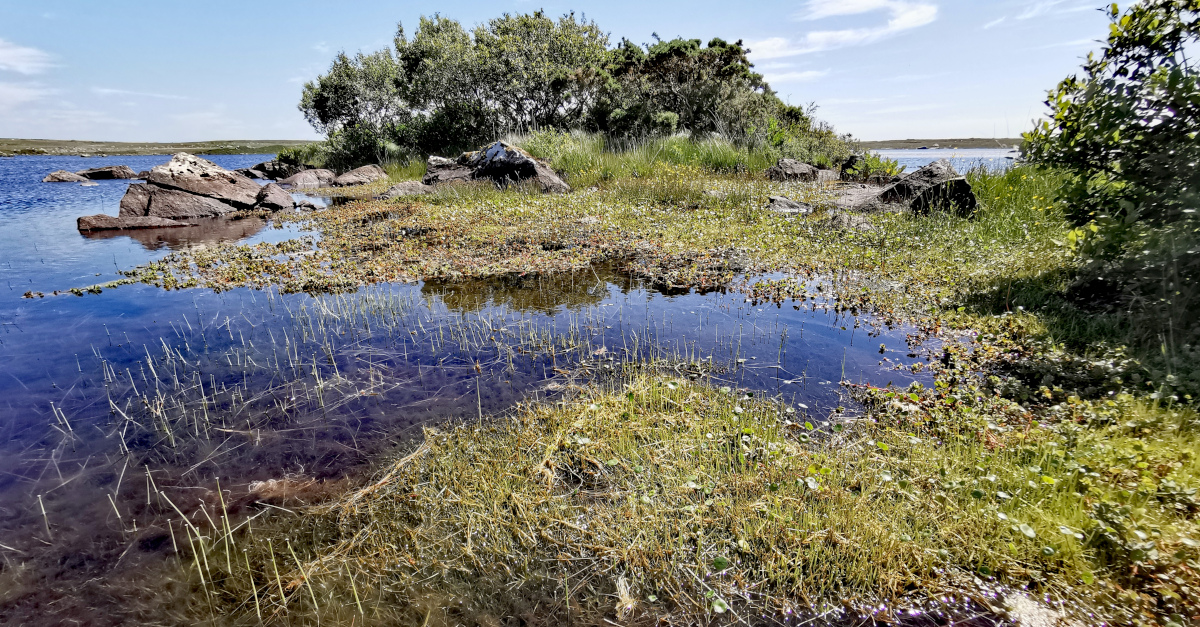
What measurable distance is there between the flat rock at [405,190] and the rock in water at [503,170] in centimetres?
48

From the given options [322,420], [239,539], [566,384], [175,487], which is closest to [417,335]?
[322,420]

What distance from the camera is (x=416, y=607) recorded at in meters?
2.75

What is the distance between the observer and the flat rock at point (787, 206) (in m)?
12.9

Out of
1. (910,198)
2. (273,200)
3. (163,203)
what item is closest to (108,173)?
(273,200)

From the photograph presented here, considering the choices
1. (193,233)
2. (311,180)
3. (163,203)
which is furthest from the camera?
(311,180)

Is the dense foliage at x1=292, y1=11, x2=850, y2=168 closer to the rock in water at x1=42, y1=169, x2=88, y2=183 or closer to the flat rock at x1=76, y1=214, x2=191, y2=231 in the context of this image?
the rock in water at x1=42, y1=169, x2=88, y2=183

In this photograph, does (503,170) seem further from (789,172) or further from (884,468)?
(884,468)

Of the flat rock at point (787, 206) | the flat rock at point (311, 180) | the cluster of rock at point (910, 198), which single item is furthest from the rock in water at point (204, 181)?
the cluster of rock at point (910, 198)

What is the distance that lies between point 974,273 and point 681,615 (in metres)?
7.40

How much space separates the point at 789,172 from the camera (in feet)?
60.2

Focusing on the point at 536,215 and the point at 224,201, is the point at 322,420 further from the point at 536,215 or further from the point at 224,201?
the point at 224,201

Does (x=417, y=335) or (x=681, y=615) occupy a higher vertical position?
(x=417, y=335)

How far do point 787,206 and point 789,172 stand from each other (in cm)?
596

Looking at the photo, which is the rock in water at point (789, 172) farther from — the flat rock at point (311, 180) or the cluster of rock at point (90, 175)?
the cluster of rock at point (90, 175)
